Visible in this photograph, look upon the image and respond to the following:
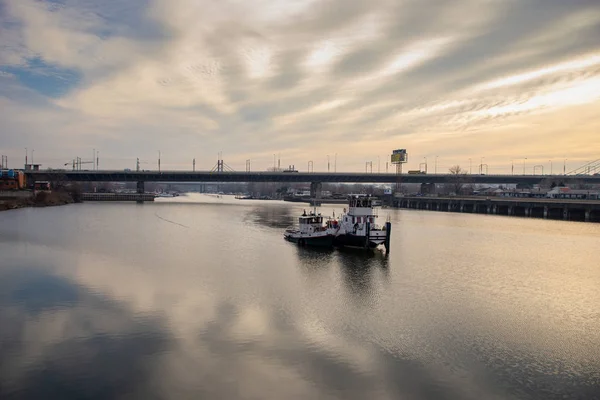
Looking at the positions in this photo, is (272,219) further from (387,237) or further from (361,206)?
(387,237)

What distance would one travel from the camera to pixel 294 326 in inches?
960

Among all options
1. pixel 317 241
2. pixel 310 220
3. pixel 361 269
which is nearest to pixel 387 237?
pixel 317 241

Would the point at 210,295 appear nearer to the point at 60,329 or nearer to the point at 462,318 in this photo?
the point at 60,329

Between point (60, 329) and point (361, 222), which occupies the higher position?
Answer: point (361, 222)

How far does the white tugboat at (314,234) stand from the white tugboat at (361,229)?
1268 mm

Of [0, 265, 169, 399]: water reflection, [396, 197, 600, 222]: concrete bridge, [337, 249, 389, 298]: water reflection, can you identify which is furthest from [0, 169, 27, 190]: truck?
[396, 197, 600, 222]: concrete bridge

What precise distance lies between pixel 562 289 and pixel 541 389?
21.0m

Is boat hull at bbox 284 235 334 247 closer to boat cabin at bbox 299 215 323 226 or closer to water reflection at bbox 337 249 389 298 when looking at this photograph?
water reflection at bbox 337 249 389 298

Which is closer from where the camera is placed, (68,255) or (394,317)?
(394,317)

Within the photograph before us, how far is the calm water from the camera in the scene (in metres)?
17.7

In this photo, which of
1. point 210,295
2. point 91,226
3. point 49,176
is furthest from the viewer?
point 49,176

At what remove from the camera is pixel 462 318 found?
86.9ft

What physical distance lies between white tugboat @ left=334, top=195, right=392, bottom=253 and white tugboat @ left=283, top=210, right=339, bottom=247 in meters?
1.27

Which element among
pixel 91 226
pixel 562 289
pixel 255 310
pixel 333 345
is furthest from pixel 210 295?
pixel 91 226
